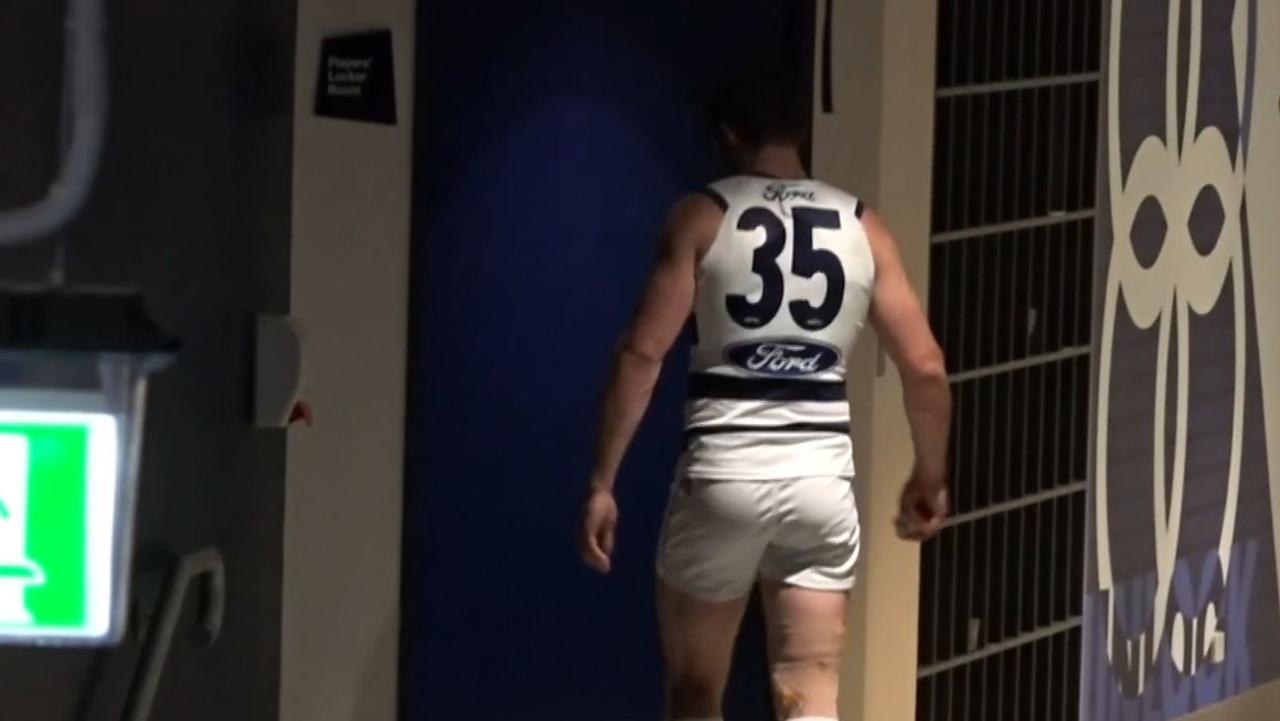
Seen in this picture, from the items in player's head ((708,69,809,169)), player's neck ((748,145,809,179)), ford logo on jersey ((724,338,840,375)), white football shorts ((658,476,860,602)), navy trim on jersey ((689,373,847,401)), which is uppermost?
player's head ((708,69,809,169))

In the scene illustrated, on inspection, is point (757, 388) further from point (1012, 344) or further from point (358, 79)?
point (1012, 344)

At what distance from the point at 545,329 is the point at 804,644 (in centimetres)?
79

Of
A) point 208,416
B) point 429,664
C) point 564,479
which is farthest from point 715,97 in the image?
point 208,416

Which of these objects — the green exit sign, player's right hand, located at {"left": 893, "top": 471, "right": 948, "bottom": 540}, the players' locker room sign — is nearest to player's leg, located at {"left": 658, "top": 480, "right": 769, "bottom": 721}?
player's right hand, located at {"left": 893, "top": 471, "right": 948, "bottom": 540}

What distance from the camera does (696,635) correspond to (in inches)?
130

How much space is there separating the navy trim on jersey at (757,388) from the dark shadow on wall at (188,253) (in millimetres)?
987

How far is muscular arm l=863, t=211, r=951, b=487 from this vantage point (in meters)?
3.30

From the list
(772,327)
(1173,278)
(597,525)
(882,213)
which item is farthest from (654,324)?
(1173,278)

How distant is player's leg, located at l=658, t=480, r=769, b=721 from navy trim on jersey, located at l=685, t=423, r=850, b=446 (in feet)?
0.26

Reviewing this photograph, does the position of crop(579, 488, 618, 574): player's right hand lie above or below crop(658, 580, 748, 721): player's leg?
above

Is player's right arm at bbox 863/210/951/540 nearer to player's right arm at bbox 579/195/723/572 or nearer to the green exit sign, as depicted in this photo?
player's right arm at bbox 579/195/723/572

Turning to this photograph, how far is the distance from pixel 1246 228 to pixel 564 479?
210 cm

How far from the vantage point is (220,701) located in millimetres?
2197

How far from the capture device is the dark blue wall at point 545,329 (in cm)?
362
